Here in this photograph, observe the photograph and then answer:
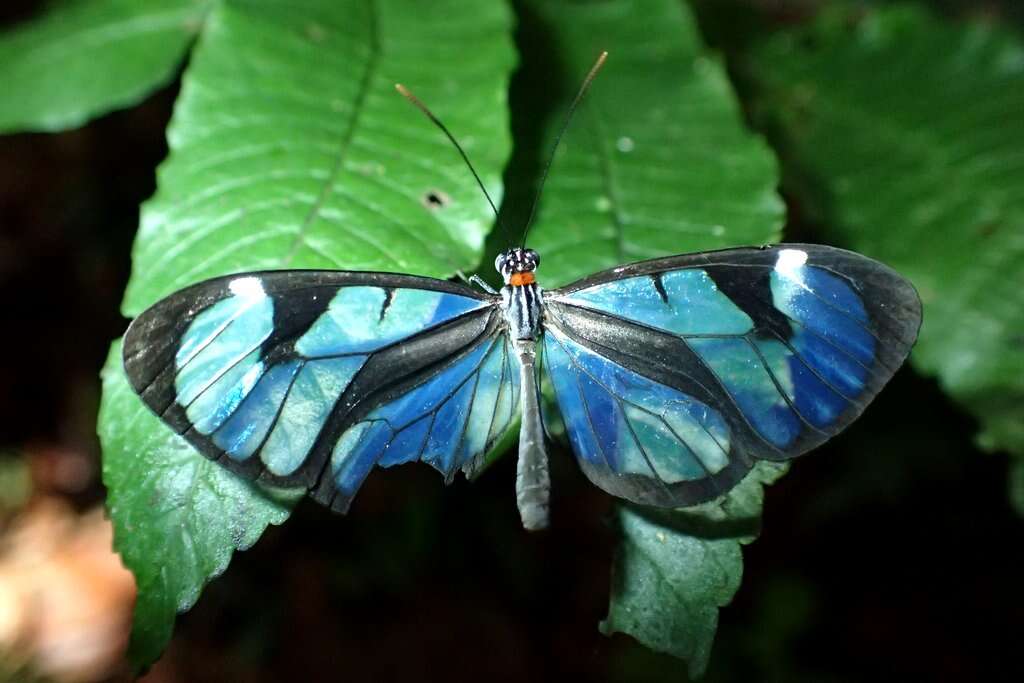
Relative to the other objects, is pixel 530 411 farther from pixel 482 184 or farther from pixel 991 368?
pixel 991 368

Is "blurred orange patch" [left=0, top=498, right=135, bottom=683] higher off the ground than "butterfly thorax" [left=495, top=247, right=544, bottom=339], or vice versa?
"butterfly thorax" [left=495, top=247, right=544, bottom=339]

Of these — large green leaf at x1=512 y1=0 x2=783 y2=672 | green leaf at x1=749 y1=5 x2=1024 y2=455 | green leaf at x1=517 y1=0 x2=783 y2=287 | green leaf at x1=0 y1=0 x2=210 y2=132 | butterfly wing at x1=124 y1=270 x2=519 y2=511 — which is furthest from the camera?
green leaf at x1=0 y1=0 x2=210 y2=132

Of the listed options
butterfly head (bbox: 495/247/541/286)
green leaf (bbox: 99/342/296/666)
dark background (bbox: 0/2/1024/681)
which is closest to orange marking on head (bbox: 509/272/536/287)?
butterfly head (bbox: 495/247/541/286)

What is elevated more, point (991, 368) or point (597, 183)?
point (597, 183)

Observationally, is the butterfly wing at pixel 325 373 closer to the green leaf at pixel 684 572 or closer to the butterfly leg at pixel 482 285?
the butterfly leg at pixel 482 285

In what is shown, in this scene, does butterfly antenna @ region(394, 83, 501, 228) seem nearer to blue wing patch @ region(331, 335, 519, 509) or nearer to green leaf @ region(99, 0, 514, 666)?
green leaf @ region(99, 0, 514, 666)

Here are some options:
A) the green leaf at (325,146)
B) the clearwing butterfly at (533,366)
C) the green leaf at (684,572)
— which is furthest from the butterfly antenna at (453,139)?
the green leaf at (684,572)

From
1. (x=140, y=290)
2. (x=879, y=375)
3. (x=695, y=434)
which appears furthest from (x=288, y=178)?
(x=879, y=375)
